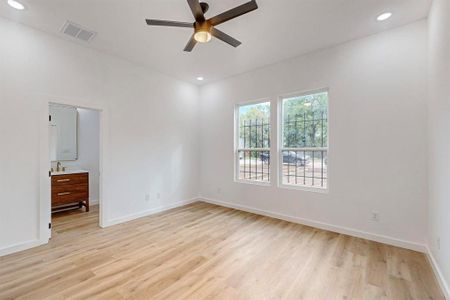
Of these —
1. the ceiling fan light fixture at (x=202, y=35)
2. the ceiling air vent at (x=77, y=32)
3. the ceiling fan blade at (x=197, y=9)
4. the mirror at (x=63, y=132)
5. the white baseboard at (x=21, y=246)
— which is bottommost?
the white baseboard at (x=21, y=246)

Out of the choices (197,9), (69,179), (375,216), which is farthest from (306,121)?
(69,179)

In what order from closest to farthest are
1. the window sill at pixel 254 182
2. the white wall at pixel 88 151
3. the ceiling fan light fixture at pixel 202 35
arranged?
the ceiling fan light fixture at pixel 202 35 < the window sill at pixel 254 182 < the white wall at pixel 88 151

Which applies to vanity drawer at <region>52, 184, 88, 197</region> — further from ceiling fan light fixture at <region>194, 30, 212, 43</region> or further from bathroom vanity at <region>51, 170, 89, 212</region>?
ceiling fan light fixture at <region>194, 30, 212, 43</region>

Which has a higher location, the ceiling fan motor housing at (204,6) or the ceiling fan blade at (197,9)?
the ceiling fan motor housing at (204,6)

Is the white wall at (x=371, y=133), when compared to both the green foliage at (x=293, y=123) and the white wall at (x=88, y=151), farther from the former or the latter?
the white wall at (x=88, y=151)

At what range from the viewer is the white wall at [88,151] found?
16.5ft

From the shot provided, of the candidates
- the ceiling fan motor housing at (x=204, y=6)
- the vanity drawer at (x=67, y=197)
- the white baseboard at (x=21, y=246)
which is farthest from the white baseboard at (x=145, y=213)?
the ceiling fan motor housing at (x=204, y=6)

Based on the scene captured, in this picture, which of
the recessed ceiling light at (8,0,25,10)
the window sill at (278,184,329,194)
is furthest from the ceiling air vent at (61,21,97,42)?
the window sill at (278,184,329,194)

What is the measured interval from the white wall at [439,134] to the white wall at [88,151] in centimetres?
598

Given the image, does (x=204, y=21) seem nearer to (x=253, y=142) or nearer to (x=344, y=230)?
(x=253, y=142)

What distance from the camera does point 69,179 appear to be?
169 inches

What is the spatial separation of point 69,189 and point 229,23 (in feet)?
14.4

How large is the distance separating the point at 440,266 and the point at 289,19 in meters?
3.24

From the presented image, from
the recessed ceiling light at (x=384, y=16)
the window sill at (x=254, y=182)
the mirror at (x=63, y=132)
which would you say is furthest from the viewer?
the mirror at (x=63, y=132)
